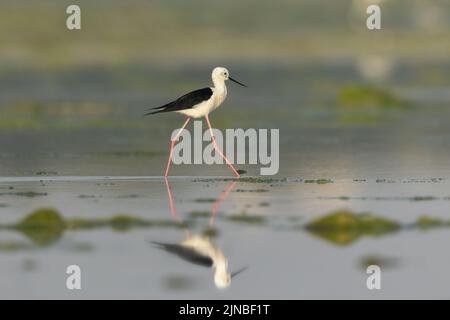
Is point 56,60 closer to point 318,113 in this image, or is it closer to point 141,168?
point 318,113

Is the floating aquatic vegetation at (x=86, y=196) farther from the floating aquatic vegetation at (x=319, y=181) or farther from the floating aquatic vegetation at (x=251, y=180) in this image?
the floating aquatic vegetation at (x=319, y=181)

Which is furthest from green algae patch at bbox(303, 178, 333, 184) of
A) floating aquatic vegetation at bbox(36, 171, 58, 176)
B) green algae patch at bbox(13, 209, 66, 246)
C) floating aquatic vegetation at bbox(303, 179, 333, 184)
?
green algae patch at bbox(13, 209, 66, 246)

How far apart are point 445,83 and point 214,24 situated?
58917mm

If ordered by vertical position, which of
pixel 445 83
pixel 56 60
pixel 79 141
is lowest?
pixel 79 141

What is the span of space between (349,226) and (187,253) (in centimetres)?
175

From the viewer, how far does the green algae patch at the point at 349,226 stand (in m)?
12.3

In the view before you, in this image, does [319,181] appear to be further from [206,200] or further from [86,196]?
[86,196]

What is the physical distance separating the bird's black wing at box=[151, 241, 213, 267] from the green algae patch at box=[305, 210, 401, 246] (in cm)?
132

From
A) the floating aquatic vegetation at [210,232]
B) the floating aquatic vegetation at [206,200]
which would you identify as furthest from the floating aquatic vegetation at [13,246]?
the floating aquatic vegetation at [206,200]

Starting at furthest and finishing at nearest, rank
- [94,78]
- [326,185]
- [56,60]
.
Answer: [56,60]
[94,78]
[326,185]

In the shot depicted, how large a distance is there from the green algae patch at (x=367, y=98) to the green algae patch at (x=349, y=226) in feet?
59.1

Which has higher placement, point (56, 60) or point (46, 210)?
point (56, 60)

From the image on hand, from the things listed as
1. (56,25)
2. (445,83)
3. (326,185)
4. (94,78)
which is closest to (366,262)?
(326,185)

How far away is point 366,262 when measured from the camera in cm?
1102
